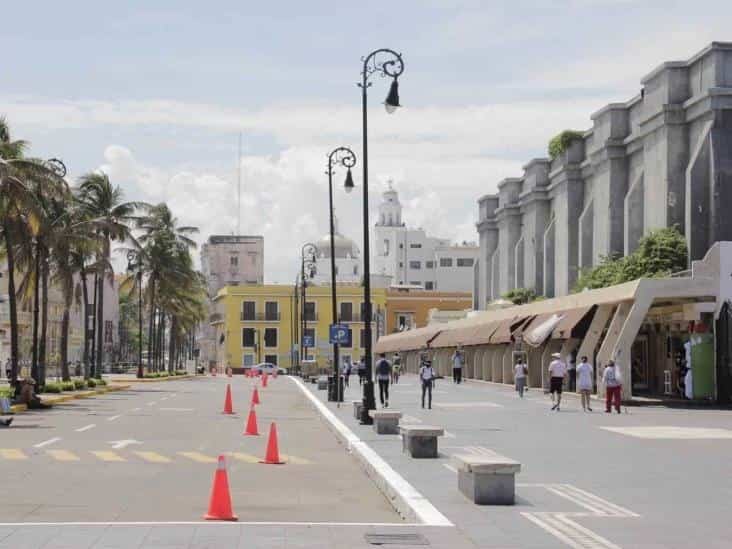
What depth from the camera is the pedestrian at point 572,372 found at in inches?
1934

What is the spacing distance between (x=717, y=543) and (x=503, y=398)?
121 ft

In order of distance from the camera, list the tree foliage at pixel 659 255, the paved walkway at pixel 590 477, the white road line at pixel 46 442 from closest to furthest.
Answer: the paved walkway at pixel 590 477 < the white road line at pixel 46 442 < the tree foliage at pixel 659 255

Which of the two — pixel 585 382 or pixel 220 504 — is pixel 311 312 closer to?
pixel 585 382

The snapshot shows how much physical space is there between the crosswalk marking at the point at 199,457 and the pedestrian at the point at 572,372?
28.7 meters

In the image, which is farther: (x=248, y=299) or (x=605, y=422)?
(x=248, y=299)

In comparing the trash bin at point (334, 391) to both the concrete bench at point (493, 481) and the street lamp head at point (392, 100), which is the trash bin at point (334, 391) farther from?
the concrete bench at point (493, 481)

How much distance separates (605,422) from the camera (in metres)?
31.5

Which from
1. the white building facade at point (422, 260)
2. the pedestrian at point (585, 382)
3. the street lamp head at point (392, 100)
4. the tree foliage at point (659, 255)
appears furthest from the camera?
the white building facade at point (422, 260)

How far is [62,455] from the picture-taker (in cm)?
2161

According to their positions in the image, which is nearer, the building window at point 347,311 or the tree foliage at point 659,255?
the tree foliage at point 659,255

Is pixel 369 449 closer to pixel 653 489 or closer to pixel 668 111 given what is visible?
pixel 653 489

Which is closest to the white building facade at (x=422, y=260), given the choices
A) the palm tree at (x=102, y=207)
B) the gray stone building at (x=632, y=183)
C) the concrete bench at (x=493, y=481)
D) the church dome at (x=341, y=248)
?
the church dome at (x=341, y=248)

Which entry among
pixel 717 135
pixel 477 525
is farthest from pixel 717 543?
pixel 717 135

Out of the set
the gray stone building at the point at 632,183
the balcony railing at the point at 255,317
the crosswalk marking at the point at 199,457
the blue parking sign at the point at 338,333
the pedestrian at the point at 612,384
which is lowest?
the crosswalk marking at the point at 199,457
